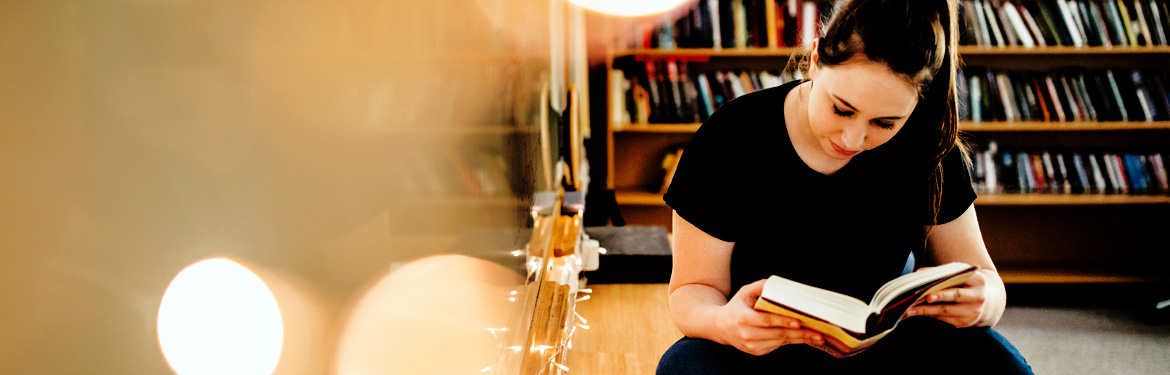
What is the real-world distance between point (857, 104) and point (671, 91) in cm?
195

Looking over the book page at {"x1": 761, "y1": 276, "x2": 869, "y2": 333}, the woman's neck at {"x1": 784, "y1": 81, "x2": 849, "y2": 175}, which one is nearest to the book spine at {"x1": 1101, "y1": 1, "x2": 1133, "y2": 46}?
the woman's neck at {"x1": 784, "y1": 81, "x2": 849, "y2": 175}

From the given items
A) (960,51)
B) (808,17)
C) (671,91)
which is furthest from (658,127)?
(960,51)

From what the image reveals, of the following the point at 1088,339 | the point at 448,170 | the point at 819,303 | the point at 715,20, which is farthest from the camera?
the point at 715,20

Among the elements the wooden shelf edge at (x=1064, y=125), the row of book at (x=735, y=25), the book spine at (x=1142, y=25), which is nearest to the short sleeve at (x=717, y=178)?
the row of book at (x=735, y=25)

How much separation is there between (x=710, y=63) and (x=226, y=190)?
9.45 ft

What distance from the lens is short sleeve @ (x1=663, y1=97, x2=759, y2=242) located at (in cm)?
102

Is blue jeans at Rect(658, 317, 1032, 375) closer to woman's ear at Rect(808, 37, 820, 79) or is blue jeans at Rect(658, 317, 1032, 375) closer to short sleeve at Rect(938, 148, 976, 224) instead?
short sleeve at Rect(938, 148, 976, 224)

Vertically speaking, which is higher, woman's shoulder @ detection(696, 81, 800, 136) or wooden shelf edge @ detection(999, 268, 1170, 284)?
woman's shoulder @ detection(696, 81, 800, 136)

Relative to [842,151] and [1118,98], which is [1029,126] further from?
[842,151]

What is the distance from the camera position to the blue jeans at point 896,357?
924 mm

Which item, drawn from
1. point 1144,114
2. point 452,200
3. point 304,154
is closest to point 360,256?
point 304,154

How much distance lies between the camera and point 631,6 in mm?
2656

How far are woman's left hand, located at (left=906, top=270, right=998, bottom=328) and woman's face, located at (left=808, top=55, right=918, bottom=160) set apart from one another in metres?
0.23

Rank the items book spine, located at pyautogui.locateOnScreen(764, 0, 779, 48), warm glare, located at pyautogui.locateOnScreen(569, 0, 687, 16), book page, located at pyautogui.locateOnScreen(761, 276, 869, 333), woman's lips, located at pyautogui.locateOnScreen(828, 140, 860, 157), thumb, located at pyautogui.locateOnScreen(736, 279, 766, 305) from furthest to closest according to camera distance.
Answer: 1. book spine, located at pyautogui.locateOnScreen(764, 0, 779, 48)
2. warm glare, located at pyautogui.locateOnScreen(569, 0, 687, 16)
3. woman's lips, located at pyautogui.locateOnScreen(828, 140, 860, 157)
4. thumb, located at pyautogui.locateOnScreen(736, 279, 766, 305)
5. book page, located at pyautogui.locateOnScreen(761, 276, 869, 333)
